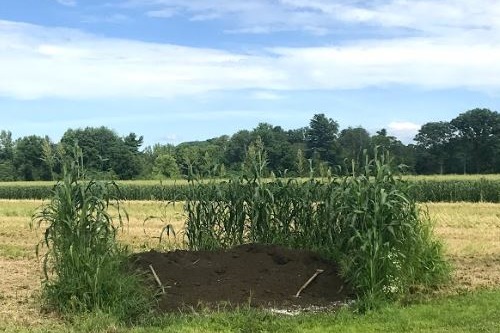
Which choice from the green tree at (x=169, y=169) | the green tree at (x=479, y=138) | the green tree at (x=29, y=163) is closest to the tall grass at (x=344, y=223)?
the green tree at (x=169, y=169)

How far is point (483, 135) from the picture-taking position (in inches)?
3179

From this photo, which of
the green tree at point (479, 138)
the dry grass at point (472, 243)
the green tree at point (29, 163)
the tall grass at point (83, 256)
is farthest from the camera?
the green tree at point (479, 138)

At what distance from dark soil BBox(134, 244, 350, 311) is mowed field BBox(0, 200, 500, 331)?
4.45 feet

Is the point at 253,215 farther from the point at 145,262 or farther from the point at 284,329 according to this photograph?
the point at 284,329

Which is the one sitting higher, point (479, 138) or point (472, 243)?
point (479, 138)

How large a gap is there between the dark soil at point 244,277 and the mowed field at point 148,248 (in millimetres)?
1356

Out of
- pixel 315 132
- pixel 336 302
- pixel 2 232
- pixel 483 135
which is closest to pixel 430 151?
pixel 483 135

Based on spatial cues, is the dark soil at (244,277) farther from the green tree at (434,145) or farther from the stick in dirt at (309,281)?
the green tree at (434,145)

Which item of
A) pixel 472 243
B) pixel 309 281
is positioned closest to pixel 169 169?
pixel 472 243

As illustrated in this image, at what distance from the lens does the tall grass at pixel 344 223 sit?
8.30m

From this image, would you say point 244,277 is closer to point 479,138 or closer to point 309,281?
point 309,281

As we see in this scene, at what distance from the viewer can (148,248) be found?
545 inches

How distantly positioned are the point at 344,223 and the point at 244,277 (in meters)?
1.73

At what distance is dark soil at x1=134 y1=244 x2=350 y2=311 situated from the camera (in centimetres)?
815
